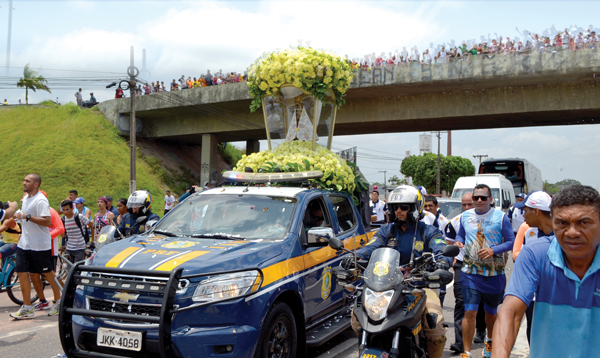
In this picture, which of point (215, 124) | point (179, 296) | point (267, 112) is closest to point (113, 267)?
point (179, 296)

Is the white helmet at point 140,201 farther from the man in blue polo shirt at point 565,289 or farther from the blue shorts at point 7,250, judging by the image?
the man in blue polo shirt at point 565,289

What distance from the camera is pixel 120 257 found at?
4418mm

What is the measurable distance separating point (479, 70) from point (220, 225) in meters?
18.1

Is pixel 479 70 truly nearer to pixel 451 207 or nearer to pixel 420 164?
pixel 451 207

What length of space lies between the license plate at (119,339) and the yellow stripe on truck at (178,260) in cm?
54

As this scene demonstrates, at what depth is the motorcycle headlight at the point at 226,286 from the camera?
13.3ft

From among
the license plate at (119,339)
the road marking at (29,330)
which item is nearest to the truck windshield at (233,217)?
the license plate at (119,339)

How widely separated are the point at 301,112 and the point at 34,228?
15.7ft

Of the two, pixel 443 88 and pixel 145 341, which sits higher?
pixel 443 88

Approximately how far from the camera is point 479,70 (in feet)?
67.9

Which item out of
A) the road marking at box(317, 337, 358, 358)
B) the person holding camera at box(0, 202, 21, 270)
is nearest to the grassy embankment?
the person holding camera at box(0, 202, 21, 270)

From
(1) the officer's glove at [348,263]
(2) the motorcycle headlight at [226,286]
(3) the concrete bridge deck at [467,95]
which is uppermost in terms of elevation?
(3) the concrete bridge deck at [467,95]

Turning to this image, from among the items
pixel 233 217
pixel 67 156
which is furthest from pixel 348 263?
pixel 67 156

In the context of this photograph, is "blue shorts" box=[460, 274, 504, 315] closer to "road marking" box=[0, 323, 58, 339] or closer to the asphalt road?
the asphalt road
